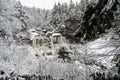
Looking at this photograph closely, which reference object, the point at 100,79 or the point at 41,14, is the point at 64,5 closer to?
the point at 41,14

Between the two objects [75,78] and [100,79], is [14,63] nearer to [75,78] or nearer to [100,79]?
[75,78]

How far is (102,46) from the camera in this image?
19.0 ft

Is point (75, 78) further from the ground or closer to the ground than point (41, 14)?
closer to the ground

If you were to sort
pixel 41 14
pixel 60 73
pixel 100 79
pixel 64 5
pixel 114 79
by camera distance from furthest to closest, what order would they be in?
pixel 41 14 → pixel 64 5 → pixel 60 73 → pixel 100 79 → pixel 114 79

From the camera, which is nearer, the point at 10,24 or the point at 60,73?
the point at 10,24

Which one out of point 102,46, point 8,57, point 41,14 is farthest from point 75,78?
point 41,14

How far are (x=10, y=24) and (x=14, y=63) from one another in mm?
2955

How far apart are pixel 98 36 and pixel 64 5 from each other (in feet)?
156

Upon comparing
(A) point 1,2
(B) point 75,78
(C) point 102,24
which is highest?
(A) point 1,2

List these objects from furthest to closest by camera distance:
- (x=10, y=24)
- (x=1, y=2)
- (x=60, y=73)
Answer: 1. (x=60, y=73)
2. (x=10, y=24)
3. (x=1, y=2)

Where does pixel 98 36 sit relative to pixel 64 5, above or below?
below

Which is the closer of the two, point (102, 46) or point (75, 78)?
point (102, 46)

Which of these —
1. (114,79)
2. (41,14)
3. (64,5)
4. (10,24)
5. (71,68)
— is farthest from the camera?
(41,14)

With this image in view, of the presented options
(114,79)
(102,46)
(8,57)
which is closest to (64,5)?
(8,57)
